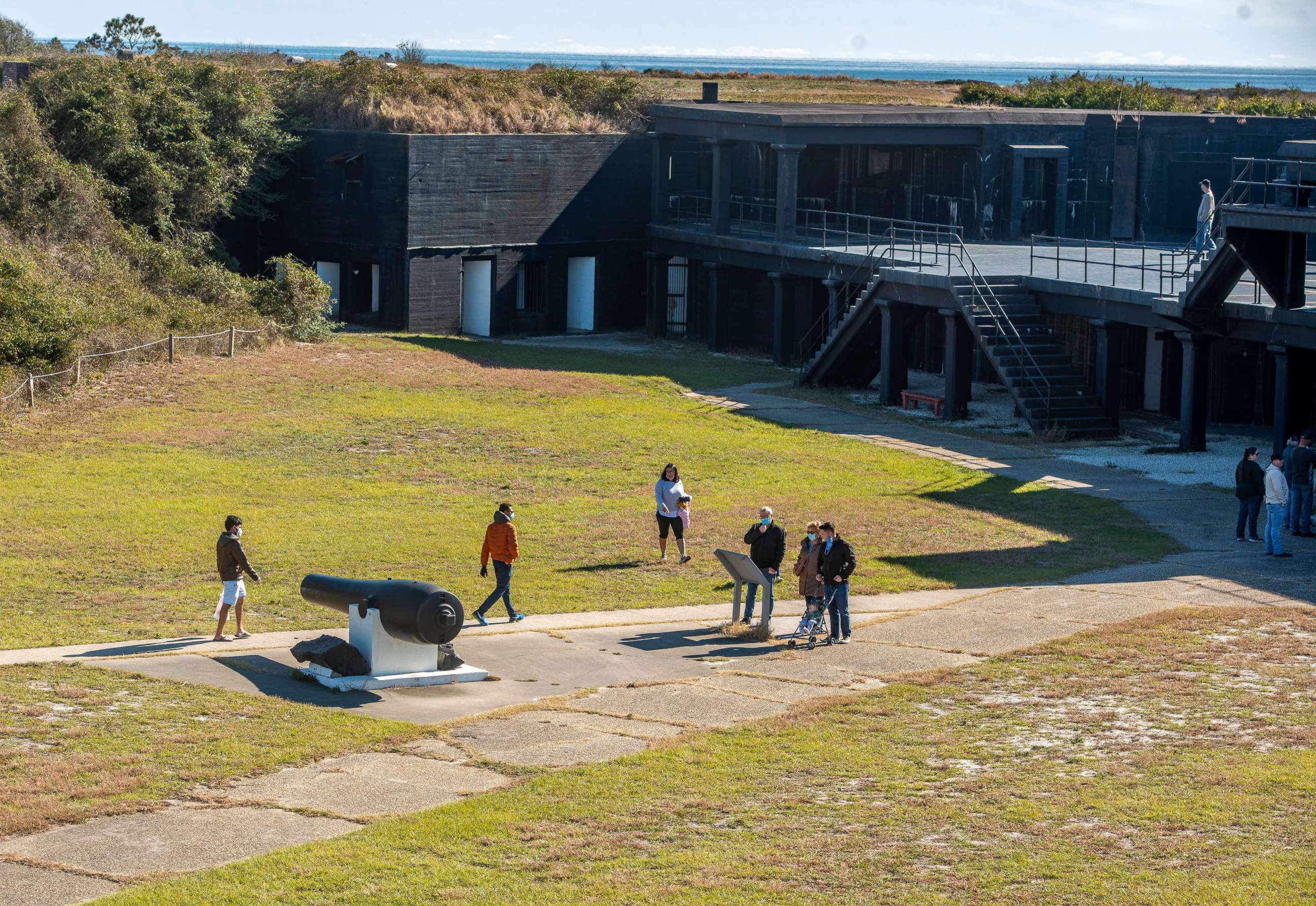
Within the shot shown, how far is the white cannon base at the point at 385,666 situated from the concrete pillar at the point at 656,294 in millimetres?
33416

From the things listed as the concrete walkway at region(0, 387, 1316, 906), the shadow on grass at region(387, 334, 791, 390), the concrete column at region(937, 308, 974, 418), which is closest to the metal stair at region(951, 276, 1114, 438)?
the concrete column at region(937, 308, 974, 418)

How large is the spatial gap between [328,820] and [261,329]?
28.8 m

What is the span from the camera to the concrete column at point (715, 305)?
155ft

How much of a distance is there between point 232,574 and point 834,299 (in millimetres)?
25613

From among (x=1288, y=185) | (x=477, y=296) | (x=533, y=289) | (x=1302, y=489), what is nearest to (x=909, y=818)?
(x=1302, y=489)

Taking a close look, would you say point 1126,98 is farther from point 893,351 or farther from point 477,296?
point 477,296

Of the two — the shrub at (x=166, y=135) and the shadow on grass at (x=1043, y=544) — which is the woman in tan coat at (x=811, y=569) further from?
the shrub at (x=166, y=135)

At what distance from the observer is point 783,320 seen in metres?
44.9

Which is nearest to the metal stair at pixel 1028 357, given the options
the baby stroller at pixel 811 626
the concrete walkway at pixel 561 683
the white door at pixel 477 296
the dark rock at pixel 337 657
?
the concrete walkway at pixel 561 683

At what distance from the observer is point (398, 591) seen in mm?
16641

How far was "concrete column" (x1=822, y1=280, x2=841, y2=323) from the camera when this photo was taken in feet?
136

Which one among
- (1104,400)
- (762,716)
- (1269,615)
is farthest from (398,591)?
(1104,400)

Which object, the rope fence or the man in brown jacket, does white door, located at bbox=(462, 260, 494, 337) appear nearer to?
the rope fence

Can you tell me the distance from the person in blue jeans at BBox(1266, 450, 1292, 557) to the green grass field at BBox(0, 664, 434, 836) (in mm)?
13804
